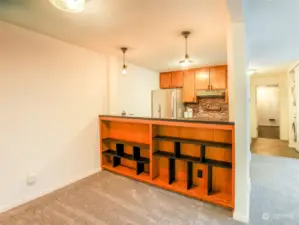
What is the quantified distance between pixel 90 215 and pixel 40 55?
2288mm

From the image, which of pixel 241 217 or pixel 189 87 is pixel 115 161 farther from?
pixel 189 87

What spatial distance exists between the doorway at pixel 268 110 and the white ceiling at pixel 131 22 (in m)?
6.06

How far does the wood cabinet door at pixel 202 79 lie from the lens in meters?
4.75

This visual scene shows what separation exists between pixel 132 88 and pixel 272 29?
3.07m

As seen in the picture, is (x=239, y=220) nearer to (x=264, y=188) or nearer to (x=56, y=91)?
(x=264, y=188)

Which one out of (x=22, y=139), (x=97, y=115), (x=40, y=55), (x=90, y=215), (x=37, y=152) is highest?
(x=40, y=55)

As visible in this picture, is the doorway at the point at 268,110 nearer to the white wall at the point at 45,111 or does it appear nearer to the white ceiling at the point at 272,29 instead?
the white ceiling at the point at 272,29

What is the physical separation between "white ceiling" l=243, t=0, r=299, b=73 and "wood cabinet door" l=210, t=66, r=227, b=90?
2.41ft

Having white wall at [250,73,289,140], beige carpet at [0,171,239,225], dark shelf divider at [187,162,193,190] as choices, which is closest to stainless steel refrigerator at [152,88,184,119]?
dark shelf divider at [187,162,193,190]

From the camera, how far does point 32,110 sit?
8.21 ft

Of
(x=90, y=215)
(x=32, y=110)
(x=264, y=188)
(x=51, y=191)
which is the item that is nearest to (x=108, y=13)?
(x=32, y=110)

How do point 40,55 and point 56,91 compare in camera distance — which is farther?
point 56,91

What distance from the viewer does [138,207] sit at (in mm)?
2260

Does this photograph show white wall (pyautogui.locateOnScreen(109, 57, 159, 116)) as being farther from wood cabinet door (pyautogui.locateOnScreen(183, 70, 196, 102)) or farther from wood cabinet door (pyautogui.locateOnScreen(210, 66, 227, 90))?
wood cabinet door (pyautogui.locateOnScreen(210, 66, 227, 90))
